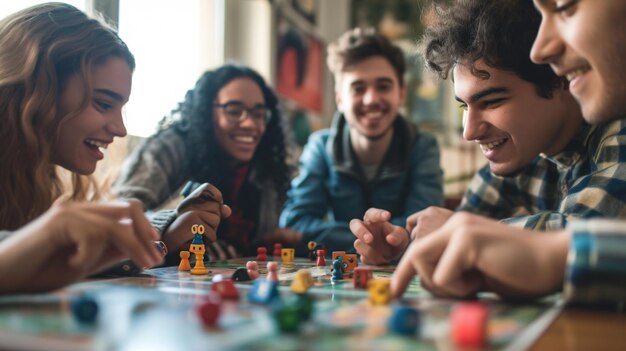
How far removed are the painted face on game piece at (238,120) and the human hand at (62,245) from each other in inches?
45.4

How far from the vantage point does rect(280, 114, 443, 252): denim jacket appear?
213 centimetres

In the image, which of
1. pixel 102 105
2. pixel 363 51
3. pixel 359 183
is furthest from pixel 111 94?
pixel 363 51

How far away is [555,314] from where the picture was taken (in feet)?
1.98

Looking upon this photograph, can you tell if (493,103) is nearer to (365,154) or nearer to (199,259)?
(199,259)

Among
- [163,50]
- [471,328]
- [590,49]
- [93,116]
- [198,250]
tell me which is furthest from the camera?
[163,50]

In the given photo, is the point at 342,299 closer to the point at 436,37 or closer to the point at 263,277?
the point at 263,277

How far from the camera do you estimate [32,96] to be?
3.81ft

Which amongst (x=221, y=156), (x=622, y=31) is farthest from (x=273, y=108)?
(x=622, y=31)

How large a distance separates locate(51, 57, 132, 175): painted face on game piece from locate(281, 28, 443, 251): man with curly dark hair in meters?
0.89

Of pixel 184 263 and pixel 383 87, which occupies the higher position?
pixel 383 87

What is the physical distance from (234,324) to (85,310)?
14 cm

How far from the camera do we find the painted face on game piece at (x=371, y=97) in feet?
7.48

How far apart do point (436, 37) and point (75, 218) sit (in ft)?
3.28

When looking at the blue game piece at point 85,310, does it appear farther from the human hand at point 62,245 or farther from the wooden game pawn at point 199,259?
the wooden game pawn at point 199,259
